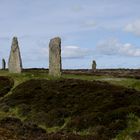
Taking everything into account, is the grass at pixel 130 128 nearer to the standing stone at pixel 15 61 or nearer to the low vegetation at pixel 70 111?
the low vegetation at pixel 70 111

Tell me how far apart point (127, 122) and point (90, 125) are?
2.23 m

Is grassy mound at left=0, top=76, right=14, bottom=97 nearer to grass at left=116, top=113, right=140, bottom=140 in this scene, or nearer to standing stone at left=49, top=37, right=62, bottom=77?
standing stone at left=49, top=37, right=62, bottom=77

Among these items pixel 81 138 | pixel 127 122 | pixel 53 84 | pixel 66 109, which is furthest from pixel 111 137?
pixel 53 84

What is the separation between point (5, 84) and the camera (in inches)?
1944

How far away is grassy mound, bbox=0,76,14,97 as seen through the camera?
47125 mm

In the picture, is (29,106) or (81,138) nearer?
(81,138)

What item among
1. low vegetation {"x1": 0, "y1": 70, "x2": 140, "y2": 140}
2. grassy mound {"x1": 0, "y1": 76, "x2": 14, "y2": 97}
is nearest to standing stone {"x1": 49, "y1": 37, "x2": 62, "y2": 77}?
grassy mound {"x1": 0, "y1": 76, "x2": 14, "y2": 97}

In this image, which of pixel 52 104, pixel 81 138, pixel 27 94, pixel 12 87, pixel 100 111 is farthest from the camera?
pixel 12 87

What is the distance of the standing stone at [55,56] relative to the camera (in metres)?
53.2

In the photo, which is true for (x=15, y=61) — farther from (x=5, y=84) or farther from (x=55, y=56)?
(x=5, y=84)

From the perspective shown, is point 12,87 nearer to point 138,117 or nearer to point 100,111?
point 100,111

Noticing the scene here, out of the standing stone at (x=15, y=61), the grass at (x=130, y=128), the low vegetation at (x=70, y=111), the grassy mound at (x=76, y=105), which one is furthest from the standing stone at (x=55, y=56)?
the grass at (x=130, y=128)

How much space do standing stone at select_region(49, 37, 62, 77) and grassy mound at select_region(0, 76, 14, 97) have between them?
4.80 meters

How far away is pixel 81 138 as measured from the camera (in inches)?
906
